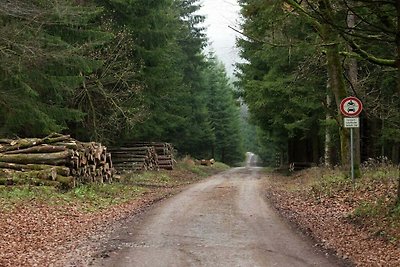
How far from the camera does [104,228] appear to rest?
10.9 meters

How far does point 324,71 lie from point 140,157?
11330mm

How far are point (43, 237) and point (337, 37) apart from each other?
7743 mm

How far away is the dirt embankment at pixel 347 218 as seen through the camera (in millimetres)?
8109

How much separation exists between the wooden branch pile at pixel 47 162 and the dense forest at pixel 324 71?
7.48 m

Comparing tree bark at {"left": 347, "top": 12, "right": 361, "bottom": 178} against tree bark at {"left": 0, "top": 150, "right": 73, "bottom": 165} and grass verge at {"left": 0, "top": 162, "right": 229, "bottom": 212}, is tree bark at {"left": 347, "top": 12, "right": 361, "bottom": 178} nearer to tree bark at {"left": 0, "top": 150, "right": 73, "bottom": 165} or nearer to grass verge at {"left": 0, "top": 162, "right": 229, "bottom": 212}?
grass verge at {"left": 0, "top": 162, "right": 229, "bottom": 212}

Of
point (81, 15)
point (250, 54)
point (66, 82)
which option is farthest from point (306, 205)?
point (250, 54)

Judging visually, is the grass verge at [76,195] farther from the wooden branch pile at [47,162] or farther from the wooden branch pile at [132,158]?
the wooden branch pile at [132,158]

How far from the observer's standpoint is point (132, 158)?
1057 inches

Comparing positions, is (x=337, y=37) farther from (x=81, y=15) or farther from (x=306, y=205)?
(x=81, y=15)

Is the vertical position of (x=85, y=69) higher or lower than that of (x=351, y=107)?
higher

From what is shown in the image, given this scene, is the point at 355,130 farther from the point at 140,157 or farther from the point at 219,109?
the point at 219,109

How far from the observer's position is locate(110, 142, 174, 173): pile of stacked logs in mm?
26125

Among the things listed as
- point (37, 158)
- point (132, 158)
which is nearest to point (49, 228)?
point (37, 158)

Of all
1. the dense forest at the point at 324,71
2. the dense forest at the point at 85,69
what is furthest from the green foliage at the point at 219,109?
the dense forest at the point at 324,71
